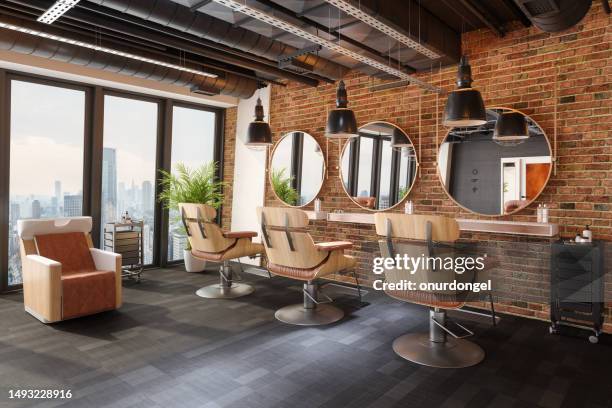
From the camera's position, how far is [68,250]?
441 centimetres

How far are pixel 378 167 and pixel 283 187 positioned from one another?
1.61 meters

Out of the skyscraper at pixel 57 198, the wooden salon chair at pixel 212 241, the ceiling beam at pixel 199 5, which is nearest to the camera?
the ceiling beam at pixel 199 5

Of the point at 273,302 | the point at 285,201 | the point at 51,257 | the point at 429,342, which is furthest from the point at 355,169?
the point at 51,257

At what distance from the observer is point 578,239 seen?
3680 mm

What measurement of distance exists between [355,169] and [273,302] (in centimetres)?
210

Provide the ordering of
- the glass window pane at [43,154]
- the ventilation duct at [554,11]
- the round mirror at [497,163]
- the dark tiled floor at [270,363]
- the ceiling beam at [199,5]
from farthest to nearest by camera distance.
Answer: the glass window pane at [43,154] < the round mirror at [497,163] < the ceiling beam at [199,5] < the ventilation duct at [554,11] < the dark tiled floor at [270,363]

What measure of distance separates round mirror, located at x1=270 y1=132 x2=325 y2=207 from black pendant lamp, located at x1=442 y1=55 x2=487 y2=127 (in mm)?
2706

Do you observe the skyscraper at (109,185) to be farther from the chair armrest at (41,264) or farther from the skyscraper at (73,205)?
the chair armrest at (41,264)

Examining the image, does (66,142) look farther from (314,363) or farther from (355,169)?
(314,363)

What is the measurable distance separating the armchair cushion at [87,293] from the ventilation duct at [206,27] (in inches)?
95.7

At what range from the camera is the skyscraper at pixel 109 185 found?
19.5 feet

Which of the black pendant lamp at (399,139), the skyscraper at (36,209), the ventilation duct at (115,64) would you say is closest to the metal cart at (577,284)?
the black pendant lamp at (399,139)

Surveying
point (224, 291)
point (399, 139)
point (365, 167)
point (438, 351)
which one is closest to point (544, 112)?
point (399, 139)

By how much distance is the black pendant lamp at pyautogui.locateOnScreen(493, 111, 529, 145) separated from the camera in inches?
168
